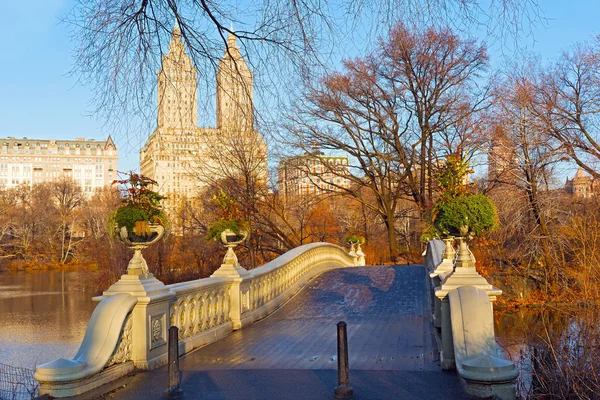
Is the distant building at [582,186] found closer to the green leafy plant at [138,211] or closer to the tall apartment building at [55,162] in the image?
the green leafy plant at [138,211]

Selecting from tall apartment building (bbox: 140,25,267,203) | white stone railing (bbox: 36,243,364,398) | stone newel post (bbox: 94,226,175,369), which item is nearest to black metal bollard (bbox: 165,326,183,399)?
white stone railing (bbox: 36,243,364,398)

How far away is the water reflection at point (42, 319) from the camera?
19.5 meters

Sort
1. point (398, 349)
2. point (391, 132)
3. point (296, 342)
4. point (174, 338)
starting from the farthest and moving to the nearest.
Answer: point (391, 132), point (296, 342), point (398, 349), point (174, 338)

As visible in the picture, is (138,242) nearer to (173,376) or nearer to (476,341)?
(173,376)

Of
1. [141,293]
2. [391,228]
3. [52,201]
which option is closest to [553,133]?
[391,228]

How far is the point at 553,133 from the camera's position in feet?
82.1

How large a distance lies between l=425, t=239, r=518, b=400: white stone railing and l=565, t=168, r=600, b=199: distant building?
19619 mm

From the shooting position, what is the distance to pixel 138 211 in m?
8.61

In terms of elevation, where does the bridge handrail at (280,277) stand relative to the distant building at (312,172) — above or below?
below

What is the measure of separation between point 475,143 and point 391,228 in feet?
24.3

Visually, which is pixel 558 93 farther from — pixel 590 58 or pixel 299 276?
pixel 299 276

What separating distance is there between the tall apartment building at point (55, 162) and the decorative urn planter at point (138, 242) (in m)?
170

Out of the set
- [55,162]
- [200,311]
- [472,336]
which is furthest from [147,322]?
[55,162]

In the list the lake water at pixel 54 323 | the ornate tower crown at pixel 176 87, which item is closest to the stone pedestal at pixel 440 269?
the lake water at pixel 54 323
